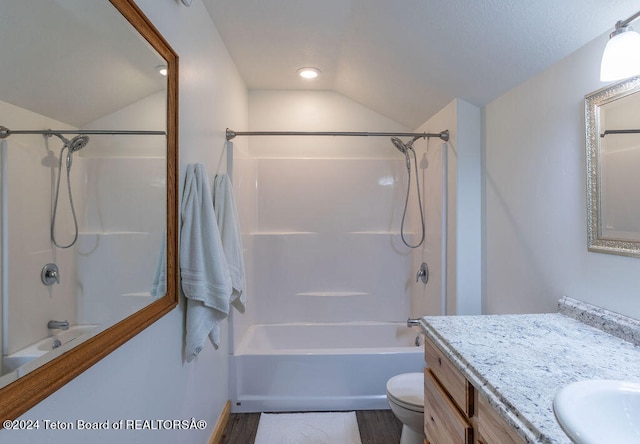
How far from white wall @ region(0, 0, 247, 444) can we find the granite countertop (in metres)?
1.01

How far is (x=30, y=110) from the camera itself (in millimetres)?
661

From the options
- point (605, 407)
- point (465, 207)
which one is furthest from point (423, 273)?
point (605, 407)

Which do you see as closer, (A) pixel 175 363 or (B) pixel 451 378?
(B) pixel 451 378

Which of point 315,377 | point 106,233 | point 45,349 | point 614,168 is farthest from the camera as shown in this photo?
point 315,377

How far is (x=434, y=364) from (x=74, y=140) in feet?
4.35

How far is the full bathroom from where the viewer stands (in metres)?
0.73

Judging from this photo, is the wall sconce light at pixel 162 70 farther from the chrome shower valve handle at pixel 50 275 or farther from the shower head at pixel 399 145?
the shower head at pixel 399 145

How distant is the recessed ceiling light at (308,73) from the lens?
2553mm

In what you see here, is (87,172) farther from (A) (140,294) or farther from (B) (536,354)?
(B) (536,354)

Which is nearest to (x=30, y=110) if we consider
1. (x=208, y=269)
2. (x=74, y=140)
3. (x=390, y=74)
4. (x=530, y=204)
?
(x=74, y=140)

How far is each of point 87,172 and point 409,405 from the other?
164cm

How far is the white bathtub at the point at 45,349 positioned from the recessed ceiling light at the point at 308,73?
229 cm

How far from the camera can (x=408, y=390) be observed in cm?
171

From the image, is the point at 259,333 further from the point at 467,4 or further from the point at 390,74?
the point at 467,4
